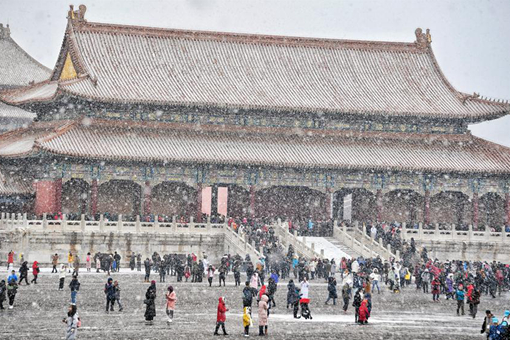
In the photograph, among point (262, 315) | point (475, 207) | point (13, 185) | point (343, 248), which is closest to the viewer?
point (262, 315)

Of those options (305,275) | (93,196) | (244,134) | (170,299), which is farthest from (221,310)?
(244,134)

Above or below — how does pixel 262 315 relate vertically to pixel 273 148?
below

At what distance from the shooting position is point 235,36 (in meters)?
71.7

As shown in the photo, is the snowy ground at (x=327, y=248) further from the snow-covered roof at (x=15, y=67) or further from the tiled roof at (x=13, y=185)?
the snow-covered roof at (x=15, y=67)

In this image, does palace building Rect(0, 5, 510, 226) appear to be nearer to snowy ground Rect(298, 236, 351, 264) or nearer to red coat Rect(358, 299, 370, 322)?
snowy ground Rect(298, 236, 351, 264)

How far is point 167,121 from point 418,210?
17442 mm

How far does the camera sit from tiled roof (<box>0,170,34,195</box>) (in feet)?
202

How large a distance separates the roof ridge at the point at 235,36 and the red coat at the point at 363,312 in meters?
40.3

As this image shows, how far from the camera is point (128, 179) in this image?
2459 inches

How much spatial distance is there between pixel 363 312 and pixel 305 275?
6491 millimetres

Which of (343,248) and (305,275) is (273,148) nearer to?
(343,248)

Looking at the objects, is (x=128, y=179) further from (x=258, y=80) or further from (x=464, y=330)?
(x=464, y=330)

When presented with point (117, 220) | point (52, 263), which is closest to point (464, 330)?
point (52, 263)

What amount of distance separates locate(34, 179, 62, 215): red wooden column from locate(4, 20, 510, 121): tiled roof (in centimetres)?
559
